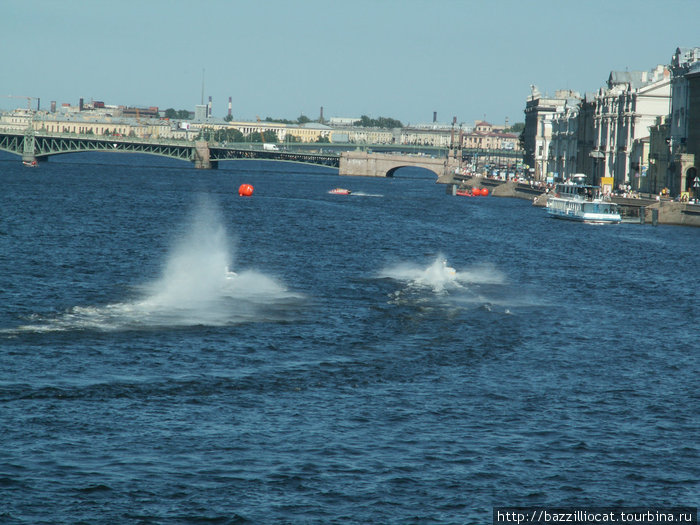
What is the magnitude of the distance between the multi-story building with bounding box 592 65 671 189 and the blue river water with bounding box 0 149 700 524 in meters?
88.7

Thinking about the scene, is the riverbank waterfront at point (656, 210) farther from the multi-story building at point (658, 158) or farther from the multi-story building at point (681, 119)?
the multi-story building at point (658, 158)

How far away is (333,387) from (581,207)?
89.9 meters

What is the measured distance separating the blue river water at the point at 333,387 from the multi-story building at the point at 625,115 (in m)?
88.7

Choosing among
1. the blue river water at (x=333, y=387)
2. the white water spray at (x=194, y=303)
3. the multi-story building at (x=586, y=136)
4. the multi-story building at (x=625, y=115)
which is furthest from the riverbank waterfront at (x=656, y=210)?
the white water spray at (x=194, y=303)

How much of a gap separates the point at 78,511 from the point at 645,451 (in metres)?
13.2

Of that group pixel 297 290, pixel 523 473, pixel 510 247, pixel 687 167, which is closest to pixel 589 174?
pixel 687 167

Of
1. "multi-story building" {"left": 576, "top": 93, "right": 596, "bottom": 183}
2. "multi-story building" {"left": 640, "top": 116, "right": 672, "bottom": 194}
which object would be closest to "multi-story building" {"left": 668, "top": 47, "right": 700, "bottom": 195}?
"multi-story building" {"left": 640, "top": 116, "right": 672, "bottom": 194}

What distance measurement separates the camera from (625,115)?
15638cm

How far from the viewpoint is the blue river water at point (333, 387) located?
23156 mm

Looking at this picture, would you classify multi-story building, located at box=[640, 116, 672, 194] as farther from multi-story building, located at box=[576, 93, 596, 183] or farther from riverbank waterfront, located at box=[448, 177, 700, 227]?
multi-story building, located at box=[576, 93, 596, 183]

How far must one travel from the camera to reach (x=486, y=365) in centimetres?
3544

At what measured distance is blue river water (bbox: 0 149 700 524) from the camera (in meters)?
23.2

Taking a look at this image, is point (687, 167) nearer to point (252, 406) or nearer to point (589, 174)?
point (589, 174)

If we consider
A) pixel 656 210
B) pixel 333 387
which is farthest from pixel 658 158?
pixel 333 387
